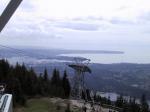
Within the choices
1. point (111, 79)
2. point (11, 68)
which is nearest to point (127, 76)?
point (111, 79)

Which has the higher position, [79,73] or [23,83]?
[79,73]

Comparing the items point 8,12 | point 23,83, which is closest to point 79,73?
point 23,83

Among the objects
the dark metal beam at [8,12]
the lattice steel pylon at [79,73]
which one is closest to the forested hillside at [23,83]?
the lattice steel pylon at [79,73]

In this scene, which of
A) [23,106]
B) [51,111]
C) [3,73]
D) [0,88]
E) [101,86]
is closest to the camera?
[0,88]

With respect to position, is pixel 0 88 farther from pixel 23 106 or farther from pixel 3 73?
pixel 3 73

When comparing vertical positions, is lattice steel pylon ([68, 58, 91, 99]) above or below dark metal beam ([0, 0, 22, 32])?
below

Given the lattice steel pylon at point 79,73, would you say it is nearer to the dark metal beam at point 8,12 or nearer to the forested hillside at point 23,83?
the forested hillside at point 23,83

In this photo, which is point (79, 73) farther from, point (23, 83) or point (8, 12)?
point (8, 12)

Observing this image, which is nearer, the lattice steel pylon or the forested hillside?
the forested hillside

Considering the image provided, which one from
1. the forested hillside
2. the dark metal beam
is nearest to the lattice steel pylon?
the forested hillside

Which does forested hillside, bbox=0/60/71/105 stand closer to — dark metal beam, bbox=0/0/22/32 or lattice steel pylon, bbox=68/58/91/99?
lattice steel pylon, bbox=68/58/91/99

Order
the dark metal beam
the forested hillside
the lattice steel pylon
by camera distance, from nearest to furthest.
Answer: the dark metal beam < the forested hillside < the lattice steel pylon
